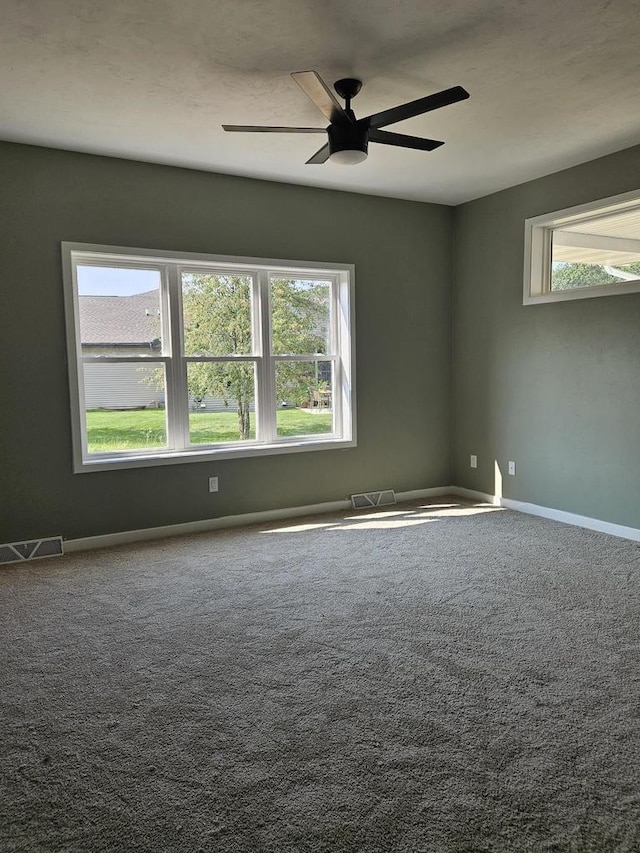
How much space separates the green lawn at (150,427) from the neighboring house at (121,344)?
0.08 metres

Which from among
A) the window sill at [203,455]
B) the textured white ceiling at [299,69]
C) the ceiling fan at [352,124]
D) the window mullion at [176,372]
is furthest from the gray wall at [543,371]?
the window mullion at [176,372]

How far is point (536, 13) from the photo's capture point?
244 cm

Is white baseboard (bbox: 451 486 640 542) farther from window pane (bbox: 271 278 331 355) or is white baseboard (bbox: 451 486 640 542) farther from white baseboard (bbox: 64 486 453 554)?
window pane (bbox: 271 278 331 355)

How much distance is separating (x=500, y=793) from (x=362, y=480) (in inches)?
146

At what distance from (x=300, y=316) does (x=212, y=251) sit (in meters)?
0.97

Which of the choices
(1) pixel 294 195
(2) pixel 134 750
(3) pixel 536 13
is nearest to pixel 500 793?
(2) pixel 134 750

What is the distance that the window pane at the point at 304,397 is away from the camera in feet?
16.7

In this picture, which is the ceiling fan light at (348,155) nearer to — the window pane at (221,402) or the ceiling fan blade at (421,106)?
the ceiling fan blade at (421,106)

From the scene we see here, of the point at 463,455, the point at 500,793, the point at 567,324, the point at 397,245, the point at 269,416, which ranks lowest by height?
the point at 500,793

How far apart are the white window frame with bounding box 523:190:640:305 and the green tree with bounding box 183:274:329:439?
176 cm

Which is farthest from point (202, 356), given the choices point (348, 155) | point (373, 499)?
point (348, 155)

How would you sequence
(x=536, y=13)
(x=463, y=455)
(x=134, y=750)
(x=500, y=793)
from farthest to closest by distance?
(x=463, y=455), (x=536, y=13), (x=134, y=750), (x=500, y=793)

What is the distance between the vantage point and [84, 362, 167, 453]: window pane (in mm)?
4320

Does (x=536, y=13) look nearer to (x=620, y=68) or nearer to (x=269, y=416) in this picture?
(x=620, y=68)
